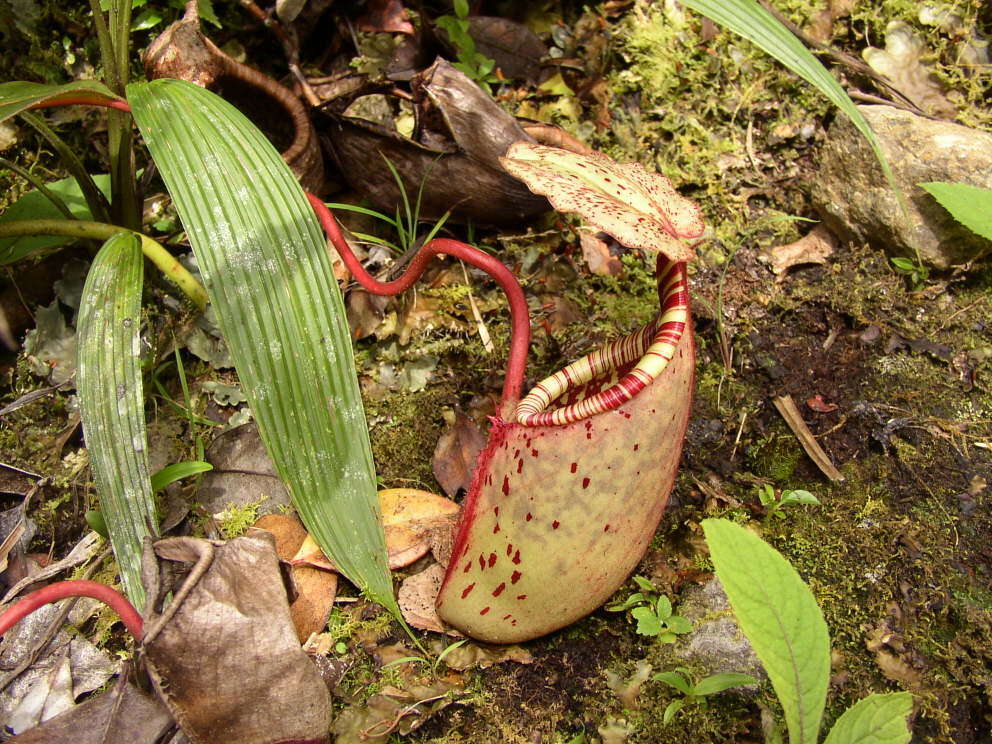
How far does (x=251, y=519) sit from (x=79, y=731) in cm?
58

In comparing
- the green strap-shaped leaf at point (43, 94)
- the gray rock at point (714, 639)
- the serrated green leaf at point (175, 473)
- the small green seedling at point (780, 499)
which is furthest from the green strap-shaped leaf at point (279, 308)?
the small green seedling at point (780, 499)

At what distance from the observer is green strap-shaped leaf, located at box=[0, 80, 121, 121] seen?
1393mm

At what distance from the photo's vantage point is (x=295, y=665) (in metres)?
1.51

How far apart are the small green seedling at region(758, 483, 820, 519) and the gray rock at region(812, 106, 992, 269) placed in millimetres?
890

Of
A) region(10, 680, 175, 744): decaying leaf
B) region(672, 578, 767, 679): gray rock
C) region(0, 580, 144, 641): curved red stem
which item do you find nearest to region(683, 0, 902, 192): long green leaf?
region(672, 578, 767, 679): gray rock

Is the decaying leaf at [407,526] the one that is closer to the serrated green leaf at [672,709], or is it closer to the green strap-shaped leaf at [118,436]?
the green strap-shaped leaf at [118,436]

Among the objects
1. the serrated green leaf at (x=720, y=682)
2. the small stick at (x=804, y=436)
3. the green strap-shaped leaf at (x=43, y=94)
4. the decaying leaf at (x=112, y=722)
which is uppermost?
the green strap-shaped leaf at (x=43, y=94)

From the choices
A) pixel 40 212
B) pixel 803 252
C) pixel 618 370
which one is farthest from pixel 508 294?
pixel 40 212

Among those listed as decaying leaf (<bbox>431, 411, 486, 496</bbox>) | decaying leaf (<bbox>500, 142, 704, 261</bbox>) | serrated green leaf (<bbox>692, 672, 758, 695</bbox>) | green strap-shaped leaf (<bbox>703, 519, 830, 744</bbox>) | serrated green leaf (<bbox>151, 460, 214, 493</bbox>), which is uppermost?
decaying leaf (<bbox>500, 142, 704, 261</bbox>)

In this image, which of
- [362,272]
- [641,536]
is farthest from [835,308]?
[362,272]

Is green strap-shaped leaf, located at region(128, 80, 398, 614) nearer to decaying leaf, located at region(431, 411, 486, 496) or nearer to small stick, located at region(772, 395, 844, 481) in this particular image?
decaying leaf, located at region(431, 411, 486, 496)

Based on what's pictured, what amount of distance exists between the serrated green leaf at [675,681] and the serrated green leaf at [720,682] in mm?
18

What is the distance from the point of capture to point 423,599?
170 cm

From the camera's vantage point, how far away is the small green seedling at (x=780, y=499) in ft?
5.53
